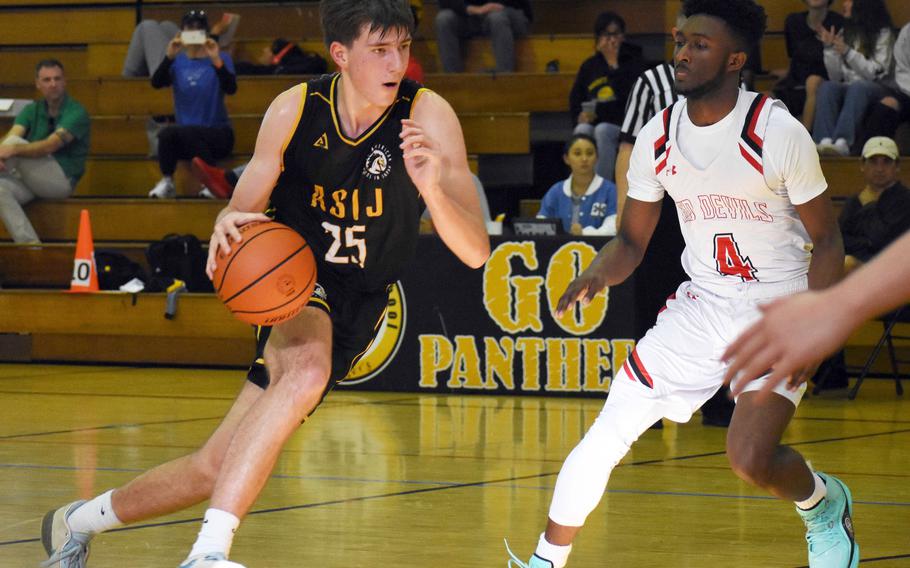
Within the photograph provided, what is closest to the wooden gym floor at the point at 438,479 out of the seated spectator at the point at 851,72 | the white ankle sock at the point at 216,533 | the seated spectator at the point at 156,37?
the white ankle sock at the point at 216,533

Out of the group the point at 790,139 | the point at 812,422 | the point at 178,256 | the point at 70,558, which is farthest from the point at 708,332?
the point at 178,256

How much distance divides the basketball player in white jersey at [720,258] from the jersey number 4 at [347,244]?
0.64m

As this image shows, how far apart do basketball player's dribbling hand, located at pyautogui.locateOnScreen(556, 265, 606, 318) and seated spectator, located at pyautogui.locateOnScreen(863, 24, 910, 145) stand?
6.96 metres

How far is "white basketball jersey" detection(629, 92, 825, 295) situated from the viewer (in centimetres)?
412

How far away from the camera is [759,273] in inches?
165

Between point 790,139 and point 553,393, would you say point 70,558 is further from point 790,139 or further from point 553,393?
point 553,393

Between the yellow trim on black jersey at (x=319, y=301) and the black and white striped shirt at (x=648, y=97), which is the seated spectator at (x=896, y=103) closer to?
the black and white striped shirt at (x=648, y=97)

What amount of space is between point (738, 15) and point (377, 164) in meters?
1.27

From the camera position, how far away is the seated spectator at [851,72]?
1061cm

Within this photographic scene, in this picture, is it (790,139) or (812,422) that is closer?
(790,139)

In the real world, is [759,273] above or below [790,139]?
below

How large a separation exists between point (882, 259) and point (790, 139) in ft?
7.56

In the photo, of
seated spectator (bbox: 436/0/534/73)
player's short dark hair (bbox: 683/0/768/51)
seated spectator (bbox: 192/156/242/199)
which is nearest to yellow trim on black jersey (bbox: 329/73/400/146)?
player's short dark hair (bbox: 683/0/768/51)

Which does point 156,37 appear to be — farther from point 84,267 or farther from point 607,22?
point 607,22
